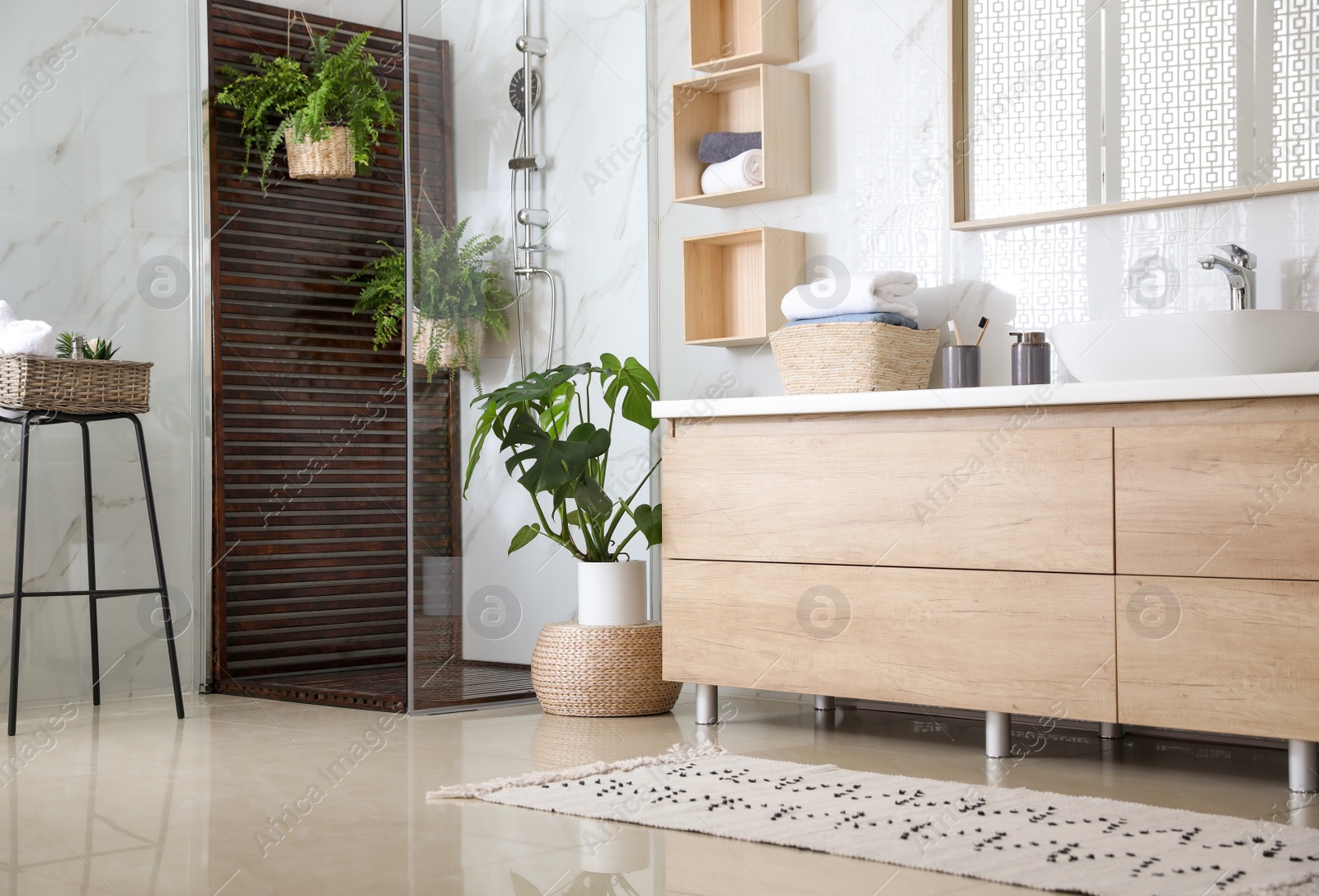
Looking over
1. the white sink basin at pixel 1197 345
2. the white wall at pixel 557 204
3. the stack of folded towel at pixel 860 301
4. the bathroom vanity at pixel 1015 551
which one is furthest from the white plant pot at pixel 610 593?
the white sink basin at pixel 1197 345

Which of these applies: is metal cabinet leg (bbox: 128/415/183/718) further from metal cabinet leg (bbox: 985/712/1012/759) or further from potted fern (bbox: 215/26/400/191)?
metal cabinet leg (bbox: 985/712/1012/759)

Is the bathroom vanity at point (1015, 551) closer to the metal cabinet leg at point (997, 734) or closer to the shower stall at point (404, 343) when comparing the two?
the metal cabinet leg at point (997, 734)

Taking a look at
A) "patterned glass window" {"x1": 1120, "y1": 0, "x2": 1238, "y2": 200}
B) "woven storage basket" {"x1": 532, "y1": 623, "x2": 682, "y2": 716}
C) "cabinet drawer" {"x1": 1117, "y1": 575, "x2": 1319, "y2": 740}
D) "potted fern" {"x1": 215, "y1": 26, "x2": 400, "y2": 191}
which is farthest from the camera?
"potted fern" {"x1": 215, "y1": 26, "x2": 400, "y2": 191}

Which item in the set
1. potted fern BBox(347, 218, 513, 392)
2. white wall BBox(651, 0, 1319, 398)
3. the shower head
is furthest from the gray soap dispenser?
the shower head

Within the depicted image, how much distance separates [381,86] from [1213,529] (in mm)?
2799

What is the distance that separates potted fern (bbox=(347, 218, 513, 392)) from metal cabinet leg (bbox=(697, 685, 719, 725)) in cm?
92

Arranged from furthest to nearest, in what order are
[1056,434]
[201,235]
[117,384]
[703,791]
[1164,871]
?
1. [201,235]
2. [117,384]
3. [1056,434]
4. [703,791]
5. [1164,871]

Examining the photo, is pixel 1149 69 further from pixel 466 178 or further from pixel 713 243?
pixel 466 178

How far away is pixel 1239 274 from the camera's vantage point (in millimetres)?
2750

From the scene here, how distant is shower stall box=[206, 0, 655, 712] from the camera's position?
3455 mm

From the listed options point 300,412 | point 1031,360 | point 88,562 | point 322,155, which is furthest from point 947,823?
point 322,155

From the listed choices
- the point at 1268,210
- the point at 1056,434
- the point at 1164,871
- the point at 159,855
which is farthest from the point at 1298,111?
the point at 159,855

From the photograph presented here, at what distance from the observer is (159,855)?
1989 millimetres

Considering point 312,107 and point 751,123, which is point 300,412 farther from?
point 751,123
